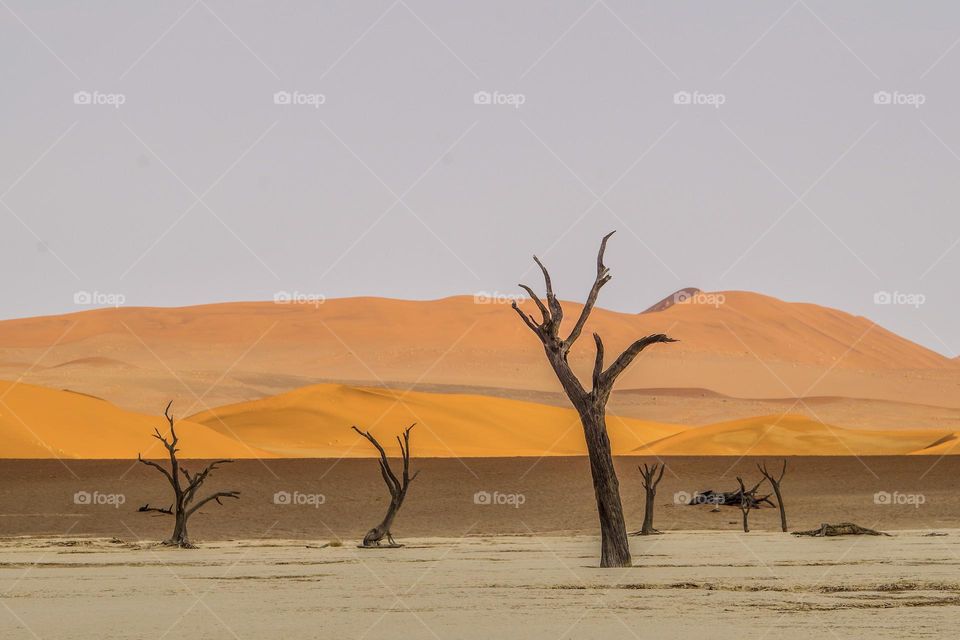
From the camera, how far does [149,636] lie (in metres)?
14.8

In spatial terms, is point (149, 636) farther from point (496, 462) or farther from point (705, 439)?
point (705, 439)

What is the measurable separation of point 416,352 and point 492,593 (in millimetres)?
99455

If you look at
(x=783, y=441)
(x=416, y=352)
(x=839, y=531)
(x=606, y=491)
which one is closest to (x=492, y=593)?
(x=606, y=491)

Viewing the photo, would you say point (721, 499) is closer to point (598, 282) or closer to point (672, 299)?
point (598, 282)

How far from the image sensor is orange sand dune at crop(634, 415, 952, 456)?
220ft

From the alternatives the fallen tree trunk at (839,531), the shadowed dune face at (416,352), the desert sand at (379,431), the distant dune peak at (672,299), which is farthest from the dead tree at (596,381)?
the distant dune peak at (672,299)

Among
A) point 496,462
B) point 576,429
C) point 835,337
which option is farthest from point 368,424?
point 835,337

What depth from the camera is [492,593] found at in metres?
19.6

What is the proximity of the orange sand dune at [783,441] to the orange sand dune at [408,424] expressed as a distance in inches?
277

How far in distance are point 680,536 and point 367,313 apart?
9469 cm

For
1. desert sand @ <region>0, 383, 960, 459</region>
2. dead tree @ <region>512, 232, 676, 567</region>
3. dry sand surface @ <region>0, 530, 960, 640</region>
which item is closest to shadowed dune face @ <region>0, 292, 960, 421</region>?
desert sand @ <region>0, 383, 960, 459</region>

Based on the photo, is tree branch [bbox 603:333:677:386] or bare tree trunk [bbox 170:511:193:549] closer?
tree branch [bbox 603:333:677:386]

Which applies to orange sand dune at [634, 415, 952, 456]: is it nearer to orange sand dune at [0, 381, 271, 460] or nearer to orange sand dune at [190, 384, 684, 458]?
orange sand dune at [190, 384, 684, 458]

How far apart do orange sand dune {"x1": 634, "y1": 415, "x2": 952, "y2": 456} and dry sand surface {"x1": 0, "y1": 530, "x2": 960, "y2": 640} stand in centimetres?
3517
